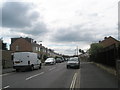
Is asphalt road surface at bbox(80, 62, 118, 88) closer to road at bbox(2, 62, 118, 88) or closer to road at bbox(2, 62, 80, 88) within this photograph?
road at bbox(2, 62, 118, 88)

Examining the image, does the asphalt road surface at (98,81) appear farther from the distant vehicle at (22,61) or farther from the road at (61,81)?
the distant vehicle at (22,61)

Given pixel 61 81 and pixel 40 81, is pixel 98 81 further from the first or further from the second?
pixel 40 81

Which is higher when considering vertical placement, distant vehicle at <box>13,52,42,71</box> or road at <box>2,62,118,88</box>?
distant vehicle at <box>13,52,42,71</box>

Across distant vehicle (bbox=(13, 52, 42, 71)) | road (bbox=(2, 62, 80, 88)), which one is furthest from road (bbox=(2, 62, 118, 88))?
distant vehicle (bbox=(13, 52, 42, 71))

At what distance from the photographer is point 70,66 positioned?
34.3 meters

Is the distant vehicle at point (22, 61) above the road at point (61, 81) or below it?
above

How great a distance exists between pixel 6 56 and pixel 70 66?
11444 mm

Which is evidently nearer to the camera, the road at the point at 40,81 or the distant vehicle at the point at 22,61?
the road at the point at 40,81

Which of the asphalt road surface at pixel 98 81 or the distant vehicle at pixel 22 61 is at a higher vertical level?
the distant vehicle at pixel 22 61

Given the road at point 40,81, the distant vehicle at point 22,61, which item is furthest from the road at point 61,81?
the distant vehicle at point 22,61

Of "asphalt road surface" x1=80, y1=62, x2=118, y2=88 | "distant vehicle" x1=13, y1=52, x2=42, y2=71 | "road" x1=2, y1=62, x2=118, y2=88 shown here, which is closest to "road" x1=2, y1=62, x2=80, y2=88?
"road" x1=2, y1=62, x2=118, y2=88

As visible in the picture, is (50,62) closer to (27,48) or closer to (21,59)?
(21,59)

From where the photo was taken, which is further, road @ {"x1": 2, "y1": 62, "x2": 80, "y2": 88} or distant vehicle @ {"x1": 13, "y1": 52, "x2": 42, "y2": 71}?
distant vehicle @ {"x1": 13, "y1": 52, "x2": 42, "y2": 71}

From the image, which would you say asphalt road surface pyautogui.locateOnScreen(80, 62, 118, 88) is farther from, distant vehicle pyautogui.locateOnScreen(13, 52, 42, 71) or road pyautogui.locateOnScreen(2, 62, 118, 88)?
distant vehicle pyautogui.locateOnScreen(13, 52, 42, 71)
